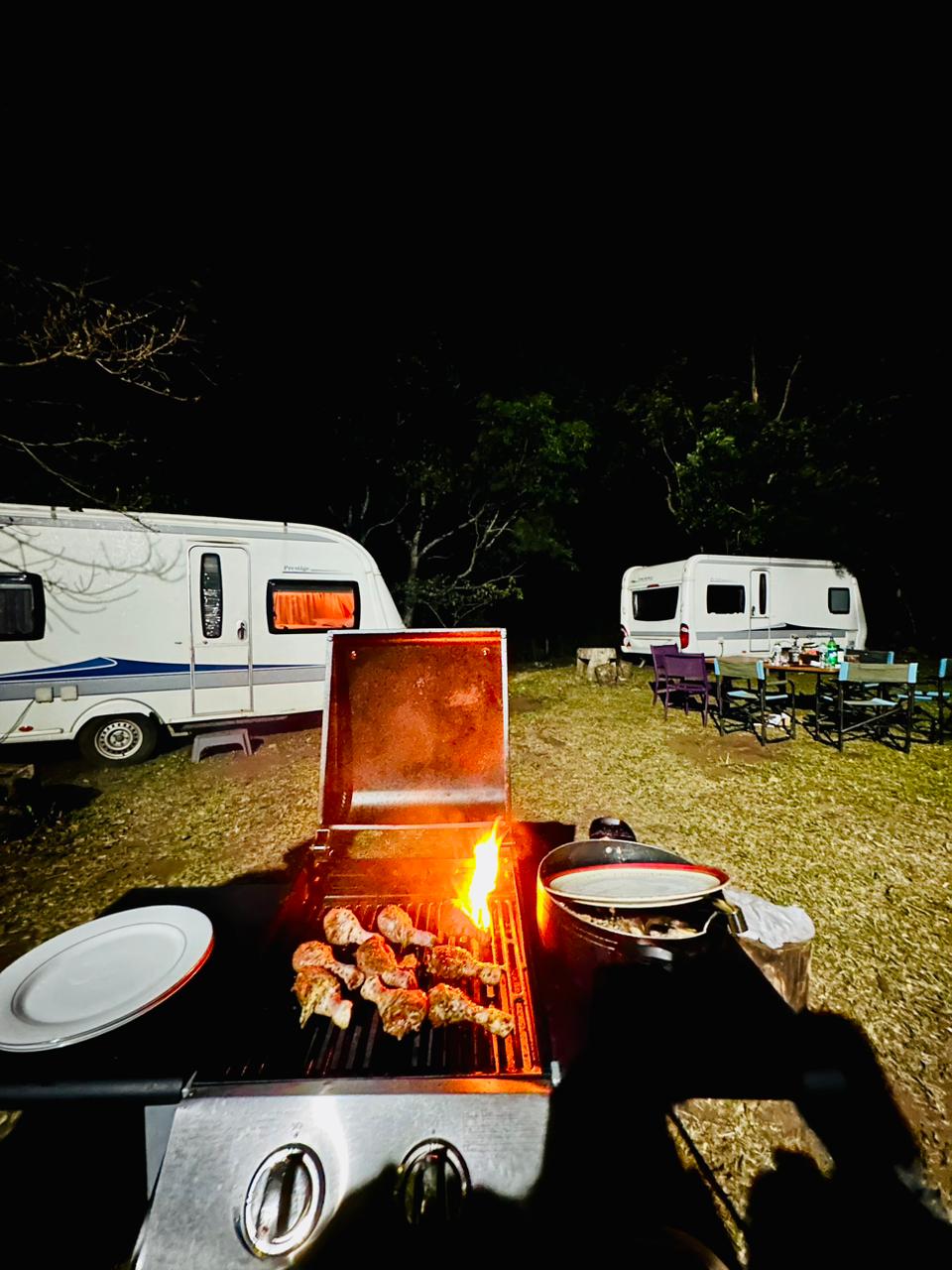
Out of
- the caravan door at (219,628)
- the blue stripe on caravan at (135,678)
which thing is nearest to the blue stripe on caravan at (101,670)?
the blue stripe on caravan at (135,678)

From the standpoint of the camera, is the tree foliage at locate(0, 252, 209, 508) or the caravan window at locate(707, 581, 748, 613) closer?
the tree foliage at locate(0, 252, 209, 508)

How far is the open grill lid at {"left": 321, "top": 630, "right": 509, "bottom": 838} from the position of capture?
Result: 2971mm

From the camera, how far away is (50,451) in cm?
1005

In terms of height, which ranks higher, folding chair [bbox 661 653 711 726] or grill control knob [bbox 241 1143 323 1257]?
folding chair [bbox 661 653 711 726]

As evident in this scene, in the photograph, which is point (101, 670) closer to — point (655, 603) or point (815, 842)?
point (815, 842)

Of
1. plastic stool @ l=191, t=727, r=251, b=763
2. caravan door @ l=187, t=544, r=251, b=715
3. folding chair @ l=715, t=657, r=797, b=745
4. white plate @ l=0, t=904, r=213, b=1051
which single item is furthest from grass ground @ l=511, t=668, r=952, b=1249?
caravan door @ l=187, t=544, r=251, b=715

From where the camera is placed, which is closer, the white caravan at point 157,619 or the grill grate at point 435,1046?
the grill grate at point 435,1046

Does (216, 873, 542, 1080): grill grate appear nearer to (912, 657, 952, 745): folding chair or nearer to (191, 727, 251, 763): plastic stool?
(191, 727, 251, 763): plastic stool

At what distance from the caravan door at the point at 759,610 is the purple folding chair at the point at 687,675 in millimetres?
3534

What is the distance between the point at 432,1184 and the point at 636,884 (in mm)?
1087

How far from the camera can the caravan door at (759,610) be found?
12492 millimetres

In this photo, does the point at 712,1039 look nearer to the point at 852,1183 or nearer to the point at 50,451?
the point at 852,1183

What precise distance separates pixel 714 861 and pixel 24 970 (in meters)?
4.73

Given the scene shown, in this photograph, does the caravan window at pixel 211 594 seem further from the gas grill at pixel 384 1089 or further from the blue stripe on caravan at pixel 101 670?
the gas grill at pixel 384 1089
